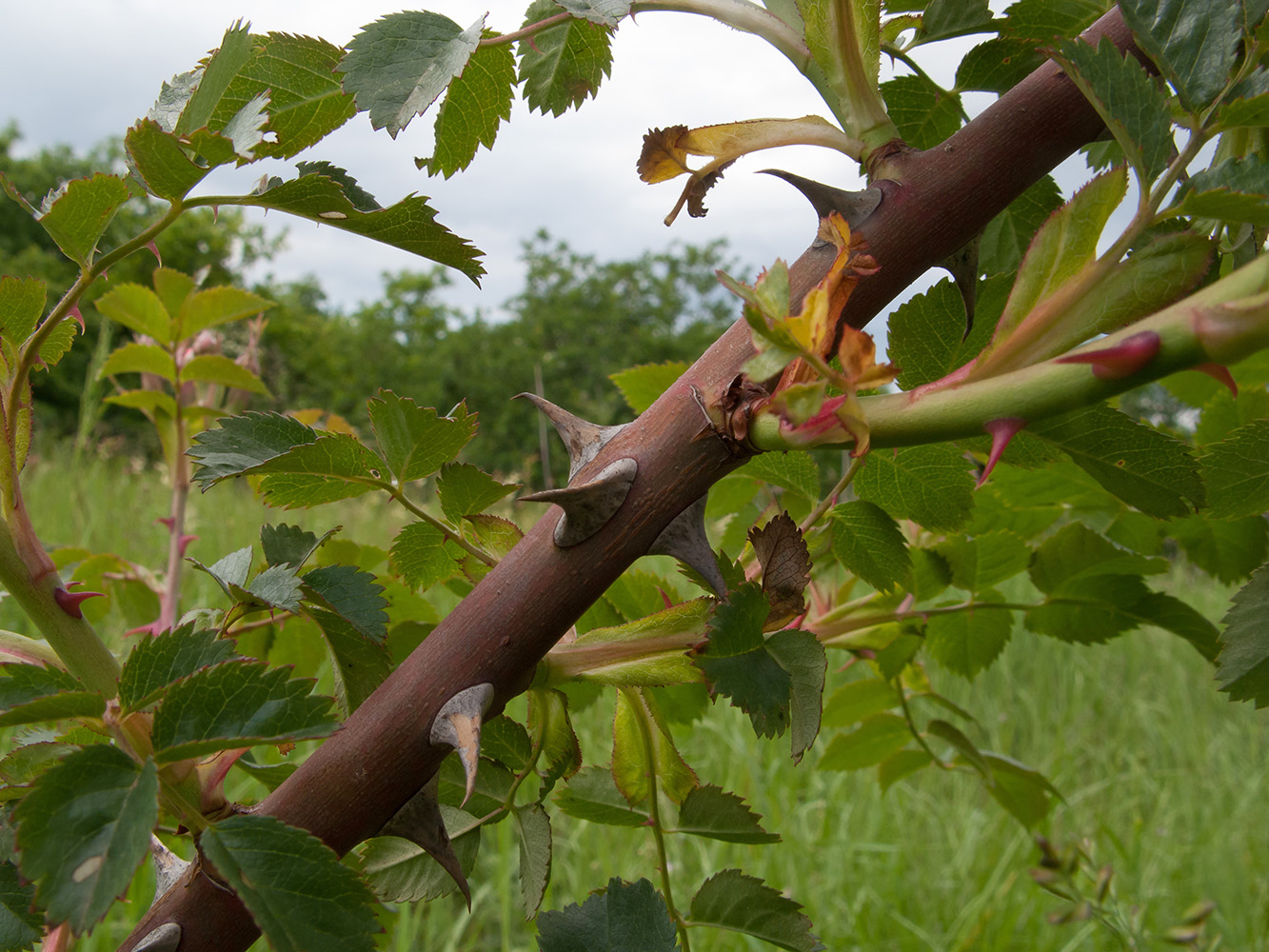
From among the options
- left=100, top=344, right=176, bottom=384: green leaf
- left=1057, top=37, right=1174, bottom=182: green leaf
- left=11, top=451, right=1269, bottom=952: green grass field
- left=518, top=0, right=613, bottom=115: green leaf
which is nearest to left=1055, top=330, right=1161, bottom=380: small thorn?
left=1057, top=37, right=1174, bottom=182: green leaf

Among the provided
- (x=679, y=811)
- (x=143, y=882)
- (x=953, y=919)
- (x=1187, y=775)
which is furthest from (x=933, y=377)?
(x=1187, y=775)

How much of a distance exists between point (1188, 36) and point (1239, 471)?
0.21 metres

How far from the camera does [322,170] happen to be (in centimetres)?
38

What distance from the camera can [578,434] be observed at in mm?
367

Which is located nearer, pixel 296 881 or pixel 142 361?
pixel 296 881

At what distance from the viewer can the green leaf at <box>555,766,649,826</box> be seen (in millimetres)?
485

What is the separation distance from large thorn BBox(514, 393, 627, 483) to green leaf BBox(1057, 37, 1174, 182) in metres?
0.21

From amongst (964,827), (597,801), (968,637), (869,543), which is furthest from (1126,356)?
(964,827)

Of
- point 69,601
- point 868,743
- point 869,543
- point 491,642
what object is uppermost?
point 69,601

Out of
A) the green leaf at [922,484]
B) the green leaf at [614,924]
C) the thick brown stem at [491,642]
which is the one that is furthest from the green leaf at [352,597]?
the green leaf at [922,484]

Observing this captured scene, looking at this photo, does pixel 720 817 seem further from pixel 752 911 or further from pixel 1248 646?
pixel 1248 646

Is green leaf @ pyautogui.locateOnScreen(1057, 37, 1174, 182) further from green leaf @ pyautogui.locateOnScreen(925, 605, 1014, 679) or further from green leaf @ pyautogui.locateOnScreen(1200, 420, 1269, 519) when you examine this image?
green leaf @ pyautogui.locateOnScreen(925, 605, 1014, 679)

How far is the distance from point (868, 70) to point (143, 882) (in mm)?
1192

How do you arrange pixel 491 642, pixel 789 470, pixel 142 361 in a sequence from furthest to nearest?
pixel 142 361, pixel 789 470, pixel 491 642
